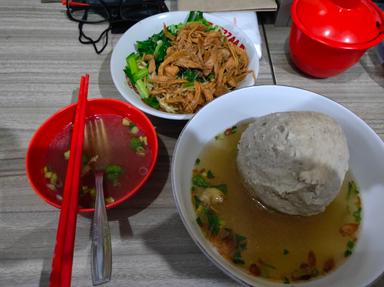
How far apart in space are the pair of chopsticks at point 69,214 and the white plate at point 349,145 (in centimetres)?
30

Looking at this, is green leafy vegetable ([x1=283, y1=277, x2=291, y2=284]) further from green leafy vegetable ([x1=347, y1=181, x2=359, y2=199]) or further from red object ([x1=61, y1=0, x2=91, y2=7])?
red object ([x1=61, y1=0, x2=91, y2=7])

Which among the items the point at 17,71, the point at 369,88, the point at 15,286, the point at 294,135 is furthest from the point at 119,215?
the point at 369,88

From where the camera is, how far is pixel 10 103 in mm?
1392

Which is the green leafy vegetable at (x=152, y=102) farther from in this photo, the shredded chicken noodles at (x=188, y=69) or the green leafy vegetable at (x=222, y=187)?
the green leafy vegetable at (x=222, y=187)

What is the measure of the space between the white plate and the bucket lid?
0.35m

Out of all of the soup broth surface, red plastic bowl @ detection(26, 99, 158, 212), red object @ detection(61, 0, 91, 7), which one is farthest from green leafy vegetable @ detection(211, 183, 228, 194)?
red object @ detection(61, 0, 91, 7)

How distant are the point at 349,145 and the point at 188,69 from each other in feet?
2.32

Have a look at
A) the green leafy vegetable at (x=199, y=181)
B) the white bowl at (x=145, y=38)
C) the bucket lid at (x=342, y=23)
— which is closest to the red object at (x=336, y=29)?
the bucket lid at (x=342, y=23)

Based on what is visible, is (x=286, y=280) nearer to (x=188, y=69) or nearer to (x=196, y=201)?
(x=196, y=201)

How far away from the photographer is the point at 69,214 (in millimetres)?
900

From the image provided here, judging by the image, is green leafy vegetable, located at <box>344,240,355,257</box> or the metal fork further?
green leafy vegetable, located at <box>344,240,355,257</box>

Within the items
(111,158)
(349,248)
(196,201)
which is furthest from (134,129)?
(349,248)

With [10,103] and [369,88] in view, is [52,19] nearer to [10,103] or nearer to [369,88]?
[10,103]

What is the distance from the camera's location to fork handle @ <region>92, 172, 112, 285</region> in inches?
34.1
